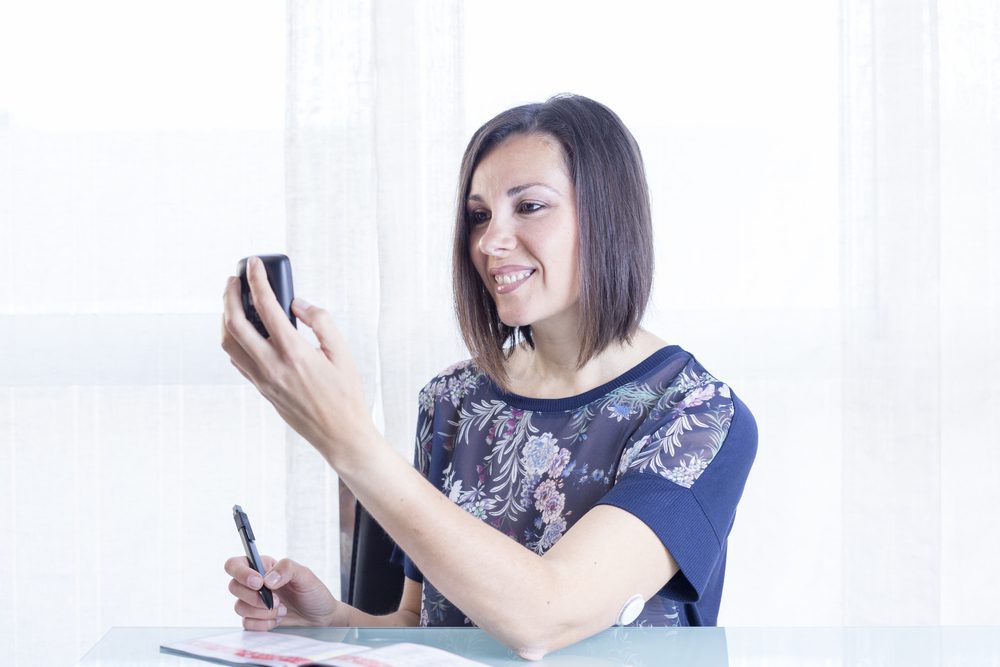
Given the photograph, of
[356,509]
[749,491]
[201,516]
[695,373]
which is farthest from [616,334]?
[201,516]

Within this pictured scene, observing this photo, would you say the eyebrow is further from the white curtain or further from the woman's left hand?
the white curtain

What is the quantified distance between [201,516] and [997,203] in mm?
1977

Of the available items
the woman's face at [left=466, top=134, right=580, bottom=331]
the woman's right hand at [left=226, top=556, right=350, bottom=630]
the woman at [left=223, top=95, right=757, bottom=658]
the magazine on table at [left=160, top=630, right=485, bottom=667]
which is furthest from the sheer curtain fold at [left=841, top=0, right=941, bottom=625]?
the magazine on table at [left=160, top=630, right=485, bottom=667]

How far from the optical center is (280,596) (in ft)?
3.47

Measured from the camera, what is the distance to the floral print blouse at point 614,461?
1026 millimetres

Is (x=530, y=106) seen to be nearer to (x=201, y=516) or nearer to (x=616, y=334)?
(x=616, y=334)

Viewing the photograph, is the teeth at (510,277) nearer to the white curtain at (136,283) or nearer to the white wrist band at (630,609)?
the white wrist band at (630,609)

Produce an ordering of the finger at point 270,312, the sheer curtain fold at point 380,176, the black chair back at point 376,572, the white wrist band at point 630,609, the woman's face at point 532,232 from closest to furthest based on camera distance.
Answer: the finger at point 270,312 < the white wrist band at point 630,609 < the woman's face at point 532,232 < the black chair back at point 376,572 < the sheer curtain fold at point 380,176

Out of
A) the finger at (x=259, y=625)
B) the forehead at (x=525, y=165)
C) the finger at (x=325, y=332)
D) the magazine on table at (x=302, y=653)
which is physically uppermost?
the forehead at (x=525, y=165)

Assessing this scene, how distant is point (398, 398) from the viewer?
2.10 metres

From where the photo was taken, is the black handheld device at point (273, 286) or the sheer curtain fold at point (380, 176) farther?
the sheer curtain fold at point (380, 176)

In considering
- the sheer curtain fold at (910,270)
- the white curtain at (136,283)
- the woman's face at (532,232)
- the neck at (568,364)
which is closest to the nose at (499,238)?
the woman's face at (532,232)

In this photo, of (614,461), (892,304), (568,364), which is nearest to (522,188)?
(568,364)

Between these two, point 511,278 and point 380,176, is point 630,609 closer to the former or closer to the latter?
point 511,278
